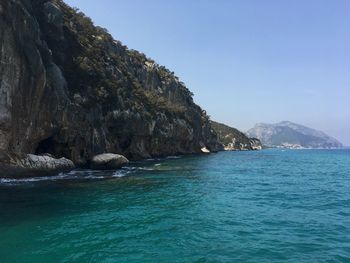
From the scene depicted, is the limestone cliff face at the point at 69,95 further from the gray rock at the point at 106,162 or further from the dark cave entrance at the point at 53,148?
the gray rock at the point at 106,162

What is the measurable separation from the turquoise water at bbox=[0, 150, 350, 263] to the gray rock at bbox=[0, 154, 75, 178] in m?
4.67

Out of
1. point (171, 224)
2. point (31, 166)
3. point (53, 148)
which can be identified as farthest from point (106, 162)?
point (171, 224)

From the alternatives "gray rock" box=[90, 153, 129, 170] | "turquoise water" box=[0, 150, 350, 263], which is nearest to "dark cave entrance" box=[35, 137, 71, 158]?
"gray rock" box=[90, 153, 129, 170]

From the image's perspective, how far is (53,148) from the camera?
52.6m

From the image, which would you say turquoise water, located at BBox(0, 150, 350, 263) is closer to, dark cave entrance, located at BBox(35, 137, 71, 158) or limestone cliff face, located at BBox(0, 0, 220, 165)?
limestone cliff face, located at BBox(0, 0, 220, 165)

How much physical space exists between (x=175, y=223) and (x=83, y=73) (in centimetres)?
5023

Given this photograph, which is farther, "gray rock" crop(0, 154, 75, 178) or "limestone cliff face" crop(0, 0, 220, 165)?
"limestone cliff face" crop(0, 0, 220, 165)

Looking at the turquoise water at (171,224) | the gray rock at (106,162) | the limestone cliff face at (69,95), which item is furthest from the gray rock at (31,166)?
the gray rock at (106,162)

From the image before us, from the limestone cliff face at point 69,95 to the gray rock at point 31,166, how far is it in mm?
1077

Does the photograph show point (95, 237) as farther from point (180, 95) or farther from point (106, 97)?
point (180, 95)

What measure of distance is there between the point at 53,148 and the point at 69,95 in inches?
406

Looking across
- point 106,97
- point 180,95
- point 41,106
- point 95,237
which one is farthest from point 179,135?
point 95,237

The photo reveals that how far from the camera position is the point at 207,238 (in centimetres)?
1792

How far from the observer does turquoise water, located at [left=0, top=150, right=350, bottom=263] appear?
1557 cm
